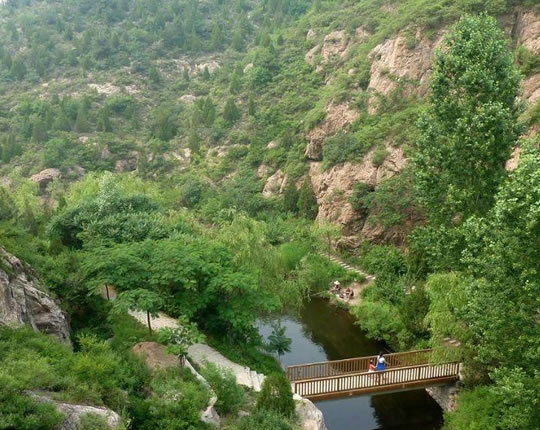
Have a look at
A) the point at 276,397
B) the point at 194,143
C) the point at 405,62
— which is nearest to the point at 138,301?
the point at 276,397

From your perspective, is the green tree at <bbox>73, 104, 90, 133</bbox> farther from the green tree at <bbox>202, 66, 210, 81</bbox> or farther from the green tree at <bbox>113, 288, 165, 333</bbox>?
the green tree at <bbox>113, 288, 165, 333</bbox>

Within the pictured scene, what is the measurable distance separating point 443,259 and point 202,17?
68881 millimetres

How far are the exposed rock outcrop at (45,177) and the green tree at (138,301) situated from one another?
37.4 m

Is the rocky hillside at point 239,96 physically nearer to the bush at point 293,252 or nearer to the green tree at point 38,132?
the green tree at point 38,132

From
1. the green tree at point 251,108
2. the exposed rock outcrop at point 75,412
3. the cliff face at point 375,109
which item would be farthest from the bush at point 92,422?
the green tree at point 251,108

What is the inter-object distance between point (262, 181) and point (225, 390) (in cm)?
3378

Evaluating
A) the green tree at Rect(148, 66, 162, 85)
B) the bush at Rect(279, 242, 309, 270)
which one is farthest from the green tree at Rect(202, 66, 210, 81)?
the bush at Rect(279, 242, 309, 270)

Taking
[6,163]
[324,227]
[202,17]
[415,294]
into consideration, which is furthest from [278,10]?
[415,294]

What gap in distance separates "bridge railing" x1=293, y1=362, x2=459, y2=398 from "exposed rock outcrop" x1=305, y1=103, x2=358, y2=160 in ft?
86.1

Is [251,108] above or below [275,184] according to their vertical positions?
above

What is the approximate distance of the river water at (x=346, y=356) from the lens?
1969 cm

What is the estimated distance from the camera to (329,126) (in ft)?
142

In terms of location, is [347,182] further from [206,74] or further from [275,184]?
[206,74]

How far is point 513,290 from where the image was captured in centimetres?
1466
